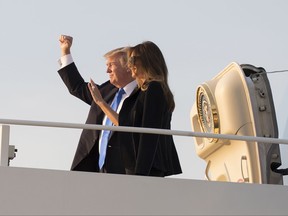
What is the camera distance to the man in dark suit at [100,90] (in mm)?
6609

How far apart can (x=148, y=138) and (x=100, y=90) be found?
69 centimetres

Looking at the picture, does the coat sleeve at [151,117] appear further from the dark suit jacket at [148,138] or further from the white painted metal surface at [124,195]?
the white painted metal surface at [124,195]

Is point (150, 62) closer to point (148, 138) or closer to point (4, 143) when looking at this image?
point (148, 138)

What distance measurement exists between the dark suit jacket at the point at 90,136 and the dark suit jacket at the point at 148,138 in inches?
→ 3.1

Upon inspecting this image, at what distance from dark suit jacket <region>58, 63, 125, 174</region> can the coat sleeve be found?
0.61 ft

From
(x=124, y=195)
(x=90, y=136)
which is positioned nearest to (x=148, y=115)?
(x=90, y=136)

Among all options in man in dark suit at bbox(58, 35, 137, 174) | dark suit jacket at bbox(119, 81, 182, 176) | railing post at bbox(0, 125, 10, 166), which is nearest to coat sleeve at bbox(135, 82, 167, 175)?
dark suit jacket at bbox(119, 81, 182, 176)

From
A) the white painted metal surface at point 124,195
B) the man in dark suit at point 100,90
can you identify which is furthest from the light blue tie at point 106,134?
the white painted metal surface at point 124,195

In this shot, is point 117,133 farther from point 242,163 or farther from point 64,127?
point 242,163

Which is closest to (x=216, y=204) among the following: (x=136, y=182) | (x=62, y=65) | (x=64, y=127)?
→ (x=136, y=182)

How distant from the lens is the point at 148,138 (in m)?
6.46

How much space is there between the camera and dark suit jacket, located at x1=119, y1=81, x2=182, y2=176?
6.44m

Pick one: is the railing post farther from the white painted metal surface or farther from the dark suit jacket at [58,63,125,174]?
the dark suit jacket at [58,63,125,174]

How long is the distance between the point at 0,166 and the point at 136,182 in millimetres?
727
